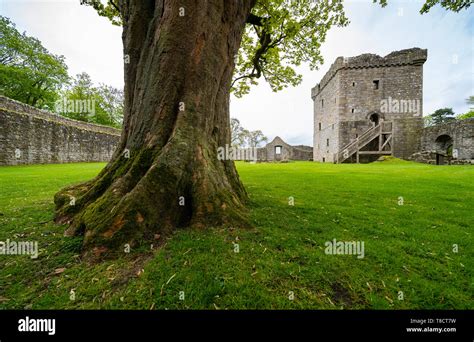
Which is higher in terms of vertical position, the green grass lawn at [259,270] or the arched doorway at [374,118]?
the arched doorway at [374,118]

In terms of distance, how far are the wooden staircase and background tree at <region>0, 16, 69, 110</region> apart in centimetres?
4631

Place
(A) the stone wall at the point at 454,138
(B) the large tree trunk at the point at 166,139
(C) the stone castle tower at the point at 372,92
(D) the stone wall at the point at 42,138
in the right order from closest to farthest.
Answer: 1. (B) the large tree trunk at the point at 166,139
2. (D) the stone wall at the point at 42,138
3. (A) the stone wall at the point at 454,138
4. (C) the stone castle tower at the point at 372,92

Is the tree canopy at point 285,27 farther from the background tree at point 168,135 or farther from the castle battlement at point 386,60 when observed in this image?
the castle battlement at point 386,60

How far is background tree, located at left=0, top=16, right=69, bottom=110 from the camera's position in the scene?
29.5 m

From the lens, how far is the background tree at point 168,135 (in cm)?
309

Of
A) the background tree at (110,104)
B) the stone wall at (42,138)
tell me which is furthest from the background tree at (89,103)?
the stone wall at (42,138)

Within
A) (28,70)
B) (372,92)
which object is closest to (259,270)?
(372,92)

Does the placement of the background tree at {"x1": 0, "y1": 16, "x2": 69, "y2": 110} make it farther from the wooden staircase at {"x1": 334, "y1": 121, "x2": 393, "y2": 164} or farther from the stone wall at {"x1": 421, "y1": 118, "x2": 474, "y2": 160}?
the stone wall at {"x1": 421, "y1": 118, "x2": 474, "y2": 160}

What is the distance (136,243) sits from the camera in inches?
109

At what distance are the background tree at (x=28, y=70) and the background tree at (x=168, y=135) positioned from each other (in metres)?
39.3

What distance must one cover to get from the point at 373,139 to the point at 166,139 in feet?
92.8

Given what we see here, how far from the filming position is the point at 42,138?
62.3 feet

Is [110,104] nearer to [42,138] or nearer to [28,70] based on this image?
[28,70]
